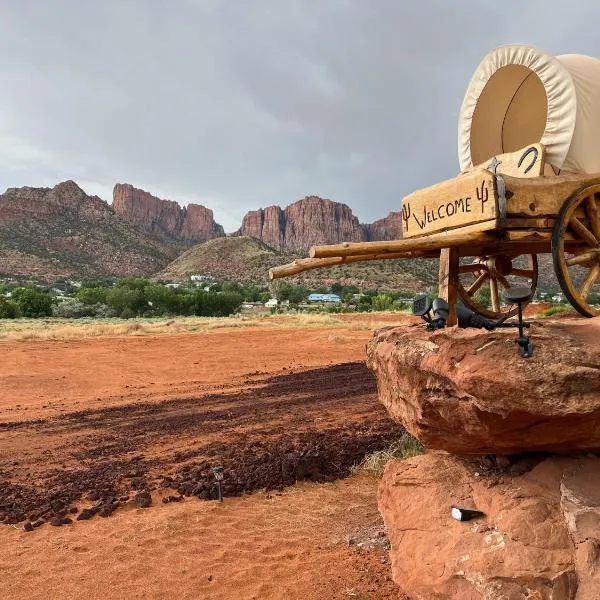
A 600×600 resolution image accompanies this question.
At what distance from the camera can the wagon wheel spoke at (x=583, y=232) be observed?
14.3 feet

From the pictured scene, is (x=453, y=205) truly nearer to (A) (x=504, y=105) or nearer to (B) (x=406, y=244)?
(B) (x=406, y=244)

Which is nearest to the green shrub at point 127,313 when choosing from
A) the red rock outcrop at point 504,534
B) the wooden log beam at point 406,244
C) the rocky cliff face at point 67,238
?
the rocky cliff face at point 67,238

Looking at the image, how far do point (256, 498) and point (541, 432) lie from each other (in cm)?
404

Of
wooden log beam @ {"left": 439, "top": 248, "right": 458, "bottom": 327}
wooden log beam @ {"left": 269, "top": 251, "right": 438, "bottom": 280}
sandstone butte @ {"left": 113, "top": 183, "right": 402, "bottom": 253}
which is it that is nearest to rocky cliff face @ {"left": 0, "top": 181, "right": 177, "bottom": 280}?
sandstone butte @ {"left": 113, "top": 183, "right": 402, "bottom": 253}

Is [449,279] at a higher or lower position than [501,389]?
higher

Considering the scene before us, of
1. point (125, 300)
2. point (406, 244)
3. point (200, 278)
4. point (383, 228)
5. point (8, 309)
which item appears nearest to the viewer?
point (406, 244)

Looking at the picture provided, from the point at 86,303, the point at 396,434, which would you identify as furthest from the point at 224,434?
the point at 86,303

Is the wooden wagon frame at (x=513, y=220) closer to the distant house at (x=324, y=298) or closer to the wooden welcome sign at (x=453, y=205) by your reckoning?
the wooden welcome sign at (x=453, y=205)

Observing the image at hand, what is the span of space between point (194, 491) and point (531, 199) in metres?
5.00

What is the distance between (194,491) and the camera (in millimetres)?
6871

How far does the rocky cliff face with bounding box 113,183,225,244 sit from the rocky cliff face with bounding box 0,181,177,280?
173 feet

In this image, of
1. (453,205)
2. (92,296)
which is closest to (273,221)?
(92,296)

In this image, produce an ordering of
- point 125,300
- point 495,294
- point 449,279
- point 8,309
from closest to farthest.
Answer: point 449,279 < point 495,294 < point 8,309 < point 125,300

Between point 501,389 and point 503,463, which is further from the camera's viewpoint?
point 503,463
